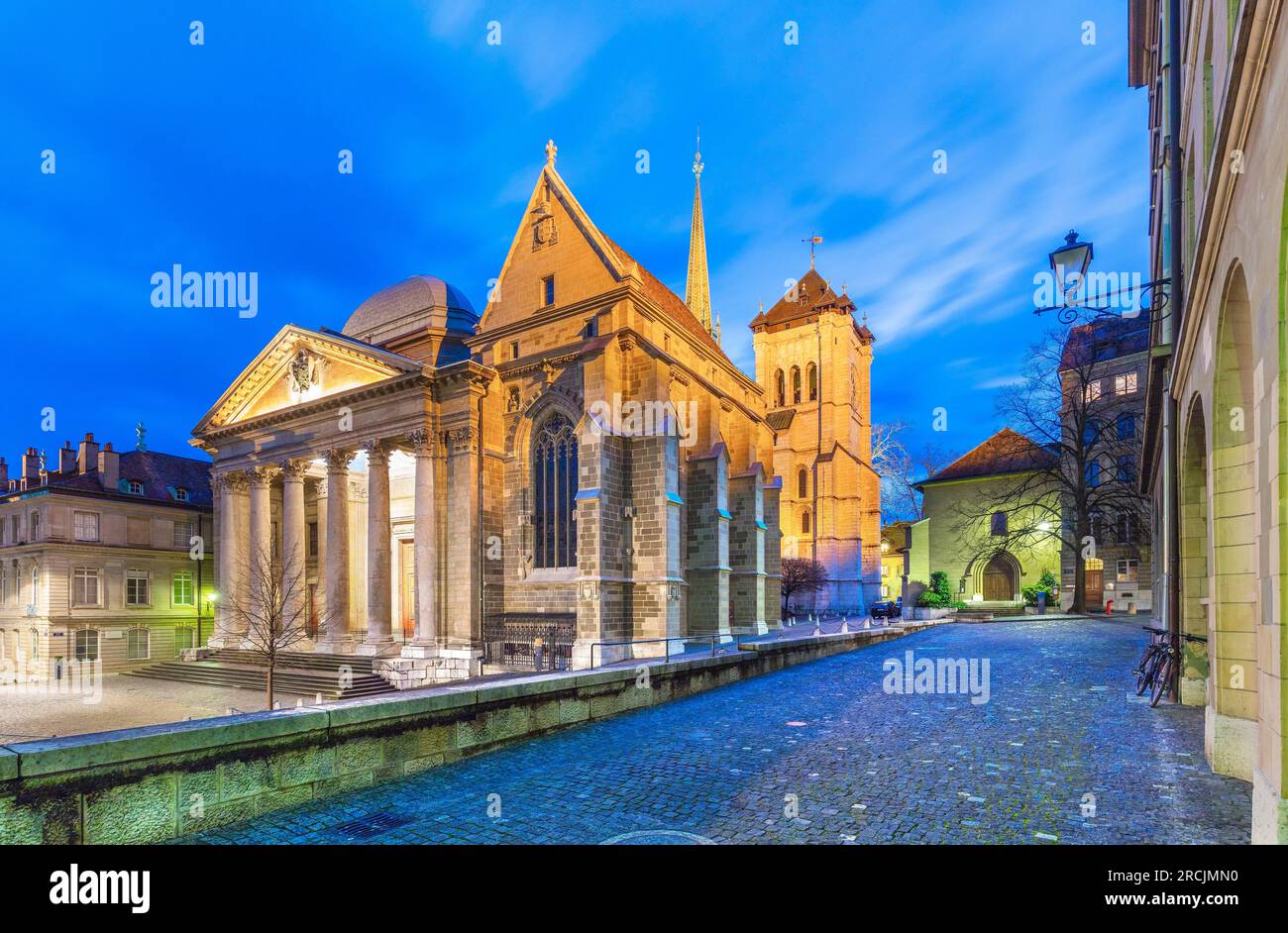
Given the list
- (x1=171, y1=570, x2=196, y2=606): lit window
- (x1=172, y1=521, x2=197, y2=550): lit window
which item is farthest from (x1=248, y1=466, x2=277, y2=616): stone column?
(x1=171, y1=570, x2=196, y2=606): lit window

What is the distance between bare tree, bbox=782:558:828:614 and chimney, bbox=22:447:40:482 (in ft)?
144

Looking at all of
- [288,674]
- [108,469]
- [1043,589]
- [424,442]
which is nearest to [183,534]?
[108,469]

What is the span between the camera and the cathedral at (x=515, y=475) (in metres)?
20.1

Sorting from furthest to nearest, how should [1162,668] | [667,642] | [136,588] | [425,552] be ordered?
[136,588]
[425,552]
[667,642]
[1162,668]

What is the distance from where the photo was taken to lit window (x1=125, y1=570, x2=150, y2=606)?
34281 millimetres

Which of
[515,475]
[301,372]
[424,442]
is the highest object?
[301,372]

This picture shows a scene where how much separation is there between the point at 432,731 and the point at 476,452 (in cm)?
1635

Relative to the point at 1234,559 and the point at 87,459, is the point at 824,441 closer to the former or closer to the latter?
the point at 1234,559

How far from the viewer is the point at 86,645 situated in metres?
32.5

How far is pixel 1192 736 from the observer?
714 centimetres

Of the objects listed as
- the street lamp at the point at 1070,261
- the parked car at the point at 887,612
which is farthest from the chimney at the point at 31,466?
the street lamp at the point at 1070,261

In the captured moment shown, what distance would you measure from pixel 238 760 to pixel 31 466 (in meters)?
45.2

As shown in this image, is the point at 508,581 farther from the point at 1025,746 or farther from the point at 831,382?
the point at 831,382
